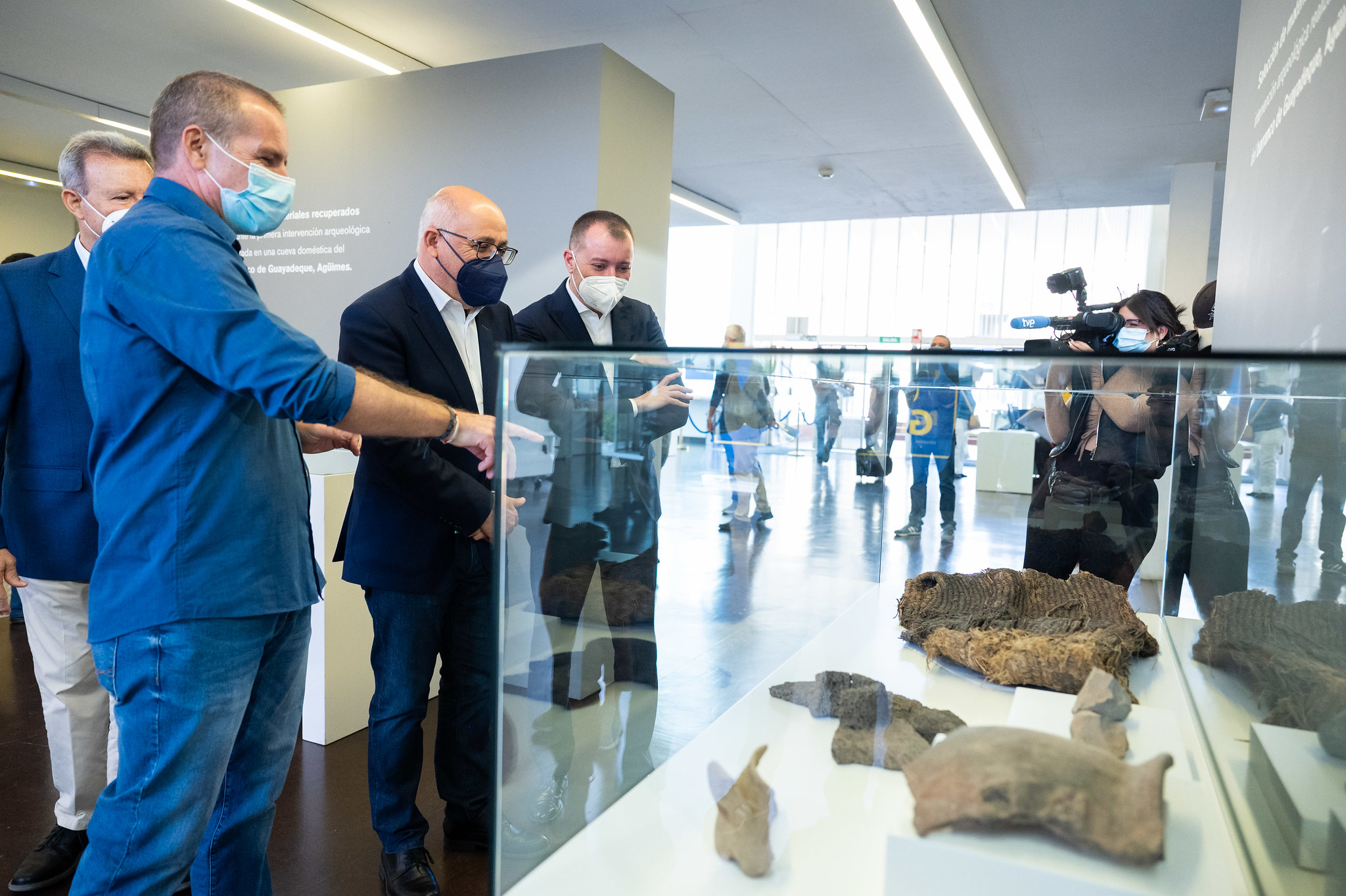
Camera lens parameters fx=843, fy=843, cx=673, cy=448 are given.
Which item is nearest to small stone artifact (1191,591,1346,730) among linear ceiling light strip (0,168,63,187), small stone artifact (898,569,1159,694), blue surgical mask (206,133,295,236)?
small stone artifact (898,569,1159,694)

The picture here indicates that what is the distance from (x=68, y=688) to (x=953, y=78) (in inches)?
212

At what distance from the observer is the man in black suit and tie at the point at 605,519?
1.11m

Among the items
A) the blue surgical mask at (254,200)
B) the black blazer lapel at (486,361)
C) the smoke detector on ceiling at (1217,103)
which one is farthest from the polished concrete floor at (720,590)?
the smoke detector on ceiling at (1217,103)

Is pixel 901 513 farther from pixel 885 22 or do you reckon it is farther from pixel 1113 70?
pixel 1113 70

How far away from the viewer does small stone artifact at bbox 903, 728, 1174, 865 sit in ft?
2.75

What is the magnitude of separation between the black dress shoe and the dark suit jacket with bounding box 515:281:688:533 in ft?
5.95

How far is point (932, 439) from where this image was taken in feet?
3.82

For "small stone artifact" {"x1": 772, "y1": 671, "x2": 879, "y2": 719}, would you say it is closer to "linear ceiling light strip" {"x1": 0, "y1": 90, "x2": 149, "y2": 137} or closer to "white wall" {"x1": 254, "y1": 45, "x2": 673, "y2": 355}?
"white wall" {"x1": 254, "y1": 45, "x2": 673, "y2": 355}

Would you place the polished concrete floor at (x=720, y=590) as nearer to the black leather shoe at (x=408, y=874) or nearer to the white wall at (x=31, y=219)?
the black leather shoe at (x=408, y=874)

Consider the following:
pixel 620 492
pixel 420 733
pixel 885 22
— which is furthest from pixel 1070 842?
pixel 885 22

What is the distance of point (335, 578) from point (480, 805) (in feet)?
3.57

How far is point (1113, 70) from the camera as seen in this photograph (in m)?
5.24

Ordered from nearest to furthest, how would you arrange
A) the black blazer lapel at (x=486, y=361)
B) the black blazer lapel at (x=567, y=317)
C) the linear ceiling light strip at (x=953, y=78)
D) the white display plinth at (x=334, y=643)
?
the black blazer lapel at (x=486, y=361) → the black blazer lapel at (x=567, y=317) → the white display plinth at (x=334, y=643) → the linear ceiling light strip at (x=953, y=78)

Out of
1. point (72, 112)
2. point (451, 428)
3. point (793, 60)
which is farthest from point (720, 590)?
point (72, 112)
